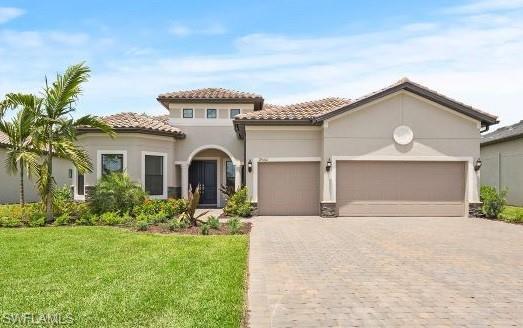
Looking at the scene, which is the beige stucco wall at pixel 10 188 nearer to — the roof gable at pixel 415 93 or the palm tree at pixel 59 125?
the palm tree at pixel 59 125

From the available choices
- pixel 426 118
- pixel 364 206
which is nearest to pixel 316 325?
pixel 364 206

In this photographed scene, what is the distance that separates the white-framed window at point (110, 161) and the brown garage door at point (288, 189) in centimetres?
583

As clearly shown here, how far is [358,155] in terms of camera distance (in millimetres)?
17156

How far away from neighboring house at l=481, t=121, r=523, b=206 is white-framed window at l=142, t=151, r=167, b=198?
17712 mm

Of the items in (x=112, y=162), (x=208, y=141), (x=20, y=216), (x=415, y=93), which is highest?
(x=415, y=93)

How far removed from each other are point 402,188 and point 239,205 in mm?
6496

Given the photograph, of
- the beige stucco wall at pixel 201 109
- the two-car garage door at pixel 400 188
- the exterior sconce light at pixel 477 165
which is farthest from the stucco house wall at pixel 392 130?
the beige stucco wall at pixel 201 109

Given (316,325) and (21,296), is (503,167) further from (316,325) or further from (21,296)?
(21,296)

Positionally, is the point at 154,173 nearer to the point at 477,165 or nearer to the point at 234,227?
the point at 234,227

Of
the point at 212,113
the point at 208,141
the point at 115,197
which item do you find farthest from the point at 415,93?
the point at 115,197

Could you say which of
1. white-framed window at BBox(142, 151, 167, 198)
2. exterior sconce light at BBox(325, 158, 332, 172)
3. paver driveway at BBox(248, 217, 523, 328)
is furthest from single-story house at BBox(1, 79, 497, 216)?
paver driveway at BBox(248, 217, 523, 328)

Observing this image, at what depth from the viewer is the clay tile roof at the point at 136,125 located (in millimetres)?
18297

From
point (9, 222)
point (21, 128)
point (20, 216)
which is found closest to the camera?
point (9, 222)

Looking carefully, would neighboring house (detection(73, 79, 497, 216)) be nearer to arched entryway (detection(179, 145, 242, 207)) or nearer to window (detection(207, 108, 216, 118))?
window (detection(207, 108, 216, 118))
